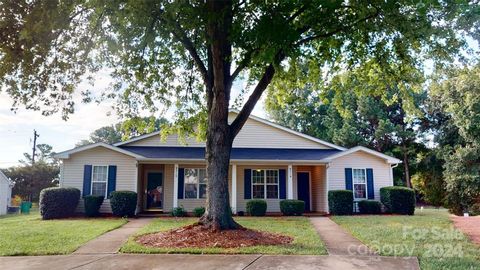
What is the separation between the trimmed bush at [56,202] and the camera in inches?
611

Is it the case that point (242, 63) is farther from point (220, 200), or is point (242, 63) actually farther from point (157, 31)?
point (220, 200)

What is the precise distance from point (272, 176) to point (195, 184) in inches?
157

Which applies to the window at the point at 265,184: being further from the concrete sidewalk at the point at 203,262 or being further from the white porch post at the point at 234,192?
the concrete sidewalk at the point at 203,262

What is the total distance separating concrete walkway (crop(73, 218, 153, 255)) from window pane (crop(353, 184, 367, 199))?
11.0 metres

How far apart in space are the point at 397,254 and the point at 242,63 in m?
6.22

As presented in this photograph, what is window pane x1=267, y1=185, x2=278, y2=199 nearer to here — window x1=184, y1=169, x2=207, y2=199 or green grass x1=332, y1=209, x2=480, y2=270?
window x1=184, y1=169, x2=207, y2=199

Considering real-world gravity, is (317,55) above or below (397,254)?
above

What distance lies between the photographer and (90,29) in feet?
34.8

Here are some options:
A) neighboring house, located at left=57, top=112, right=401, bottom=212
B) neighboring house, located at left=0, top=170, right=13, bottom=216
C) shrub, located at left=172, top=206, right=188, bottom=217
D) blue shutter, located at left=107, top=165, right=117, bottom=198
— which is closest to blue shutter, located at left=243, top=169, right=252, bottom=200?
neighboring house, located at left=57, top=112, right=401, bottom=212

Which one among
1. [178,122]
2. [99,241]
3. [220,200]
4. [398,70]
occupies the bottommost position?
[99,241]

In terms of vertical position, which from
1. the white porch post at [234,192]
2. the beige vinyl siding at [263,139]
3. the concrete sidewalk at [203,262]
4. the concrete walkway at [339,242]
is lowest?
the concrete sidewalk at [203,262]

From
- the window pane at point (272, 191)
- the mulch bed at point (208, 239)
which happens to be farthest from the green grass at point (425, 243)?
the window pane at point (272, 191)

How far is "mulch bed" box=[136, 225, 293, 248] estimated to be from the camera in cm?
873

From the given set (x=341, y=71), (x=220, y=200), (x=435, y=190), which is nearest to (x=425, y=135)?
(x=435, y=190)
